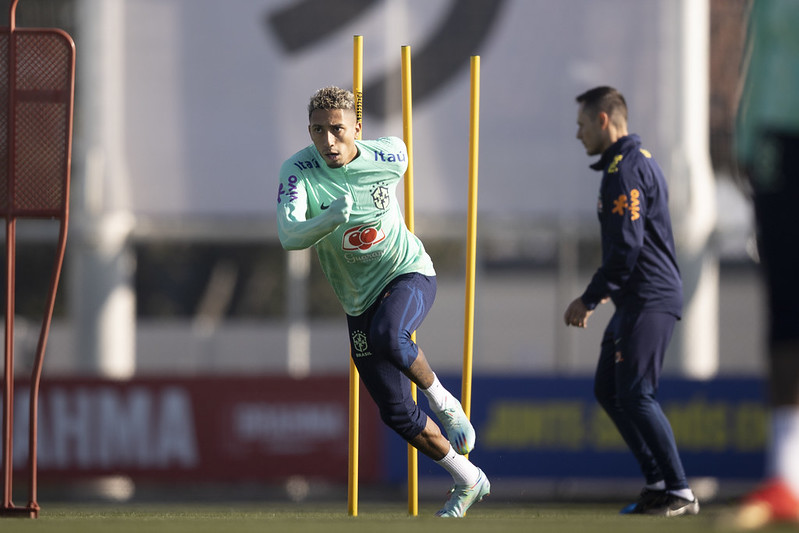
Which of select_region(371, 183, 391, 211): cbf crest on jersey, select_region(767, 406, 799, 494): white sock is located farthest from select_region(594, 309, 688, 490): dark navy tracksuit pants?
select_region(767, 406, 799, 494): white sock

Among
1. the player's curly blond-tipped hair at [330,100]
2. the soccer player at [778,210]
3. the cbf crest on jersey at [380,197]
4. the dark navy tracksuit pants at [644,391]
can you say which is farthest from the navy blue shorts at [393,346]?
the soccer player at [778,210]

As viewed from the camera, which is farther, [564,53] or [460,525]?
[564,53]

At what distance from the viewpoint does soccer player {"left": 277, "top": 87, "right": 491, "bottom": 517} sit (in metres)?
5.97

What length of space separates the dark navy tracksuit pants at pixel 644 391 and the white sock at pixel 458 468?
970 millimetres

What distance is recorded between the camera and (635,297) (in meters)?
6.73

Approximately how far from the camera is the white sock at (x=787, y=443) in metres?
3.76

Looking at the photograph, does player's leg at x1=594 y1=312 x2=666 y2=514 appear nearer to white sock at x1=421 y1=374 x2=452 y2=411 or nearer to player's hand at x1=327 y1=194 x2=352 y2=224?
white sock at x1=421 y1=374 x2=452 y2=411

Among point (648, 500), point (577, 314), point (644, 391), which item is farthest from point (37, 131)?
point (648, 500)

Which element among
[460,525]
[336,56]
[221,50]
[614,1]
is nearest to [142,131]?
[221,50]

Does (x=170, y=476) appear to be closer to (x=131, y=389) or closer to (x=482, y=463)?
(x=131, y=389)

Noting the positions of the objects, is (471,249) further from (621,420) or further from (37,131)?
(37,131)

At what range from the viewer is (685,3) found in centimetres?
1605

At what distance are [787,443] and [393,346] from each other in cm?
239

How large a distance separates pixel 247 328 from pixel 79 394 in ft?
15.4
